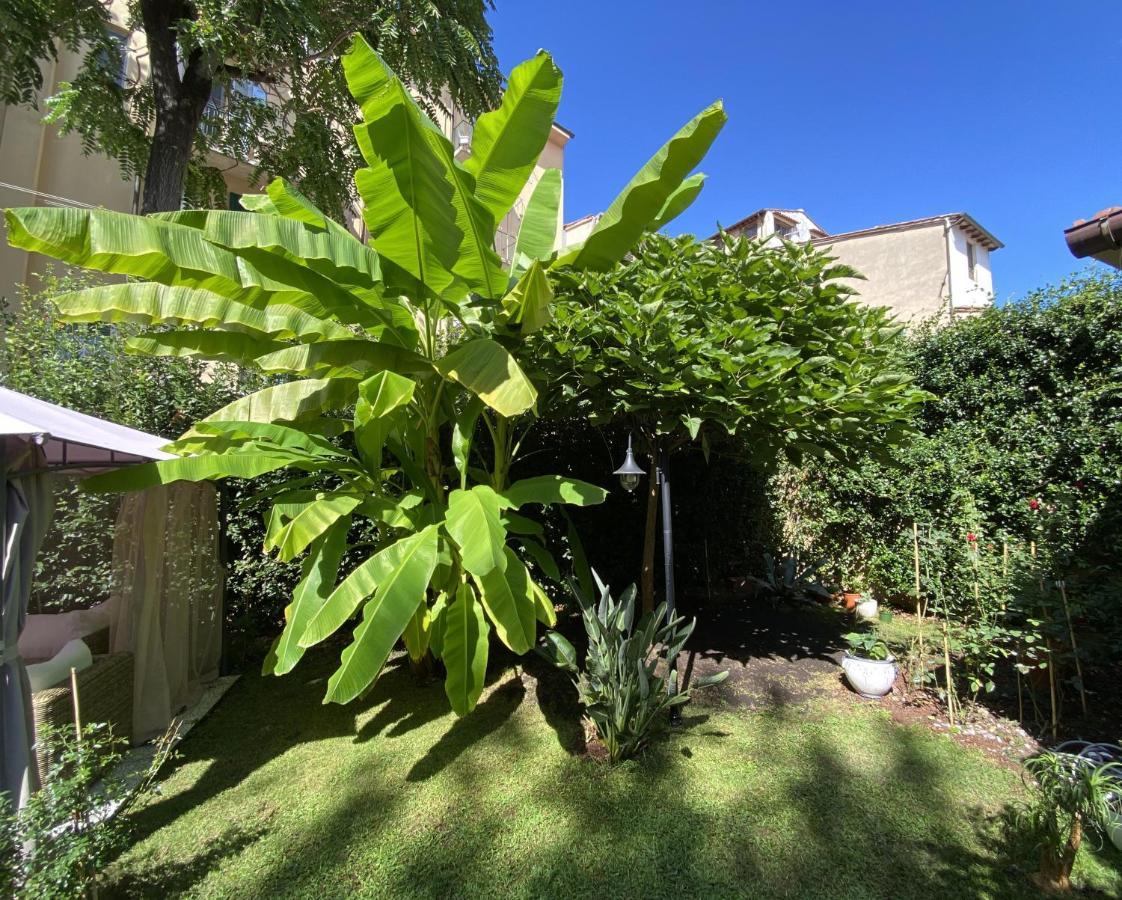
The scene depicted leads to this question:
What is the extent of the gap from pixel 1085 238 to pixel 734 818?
501 cm

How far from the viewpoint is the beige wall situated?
525 inches

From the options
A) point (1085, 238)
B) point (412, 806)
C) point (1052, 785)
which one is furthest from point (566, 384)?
point (1085, 238)

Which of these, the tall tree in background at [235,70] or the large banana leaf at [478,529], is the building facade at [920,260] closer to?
the tall tree in background at [235,70]

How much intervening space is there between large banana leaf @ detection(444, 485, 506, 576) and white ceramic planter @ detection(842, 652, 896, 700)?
346cm

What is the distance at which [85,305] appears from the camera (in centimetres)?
315

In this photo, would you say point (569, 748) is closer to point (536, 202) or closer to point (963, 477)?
point (536, 202)

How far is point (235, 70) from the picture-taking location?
7047 mm

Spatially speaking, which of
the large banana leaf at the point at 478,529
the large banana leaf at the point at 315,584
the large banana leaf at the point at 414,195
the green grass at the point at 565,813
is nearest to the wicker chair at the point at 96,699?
the green grass at the point at 565,813

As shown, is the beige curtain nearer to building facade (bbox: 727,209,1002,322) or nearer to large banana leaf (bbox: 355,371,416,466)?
large banana leaf (bbox: 355,371,416,466)

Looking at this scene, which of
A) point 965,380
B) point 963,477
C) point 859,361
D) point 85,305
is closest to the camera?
point 85,305

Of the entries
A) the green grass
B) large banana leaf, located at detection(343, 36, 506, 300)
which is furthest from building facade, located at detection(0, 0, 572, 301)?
the green grass

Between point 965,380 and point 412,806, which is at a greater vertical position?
point 965,380

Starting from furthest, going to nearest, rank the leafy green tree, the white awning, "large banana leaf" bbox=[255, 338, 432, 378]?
the leafy green tree, "large banana leaf" bbox=[255, 338, 432, 378], the white awning

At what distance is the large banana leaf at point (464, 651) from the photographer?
3.08 m
